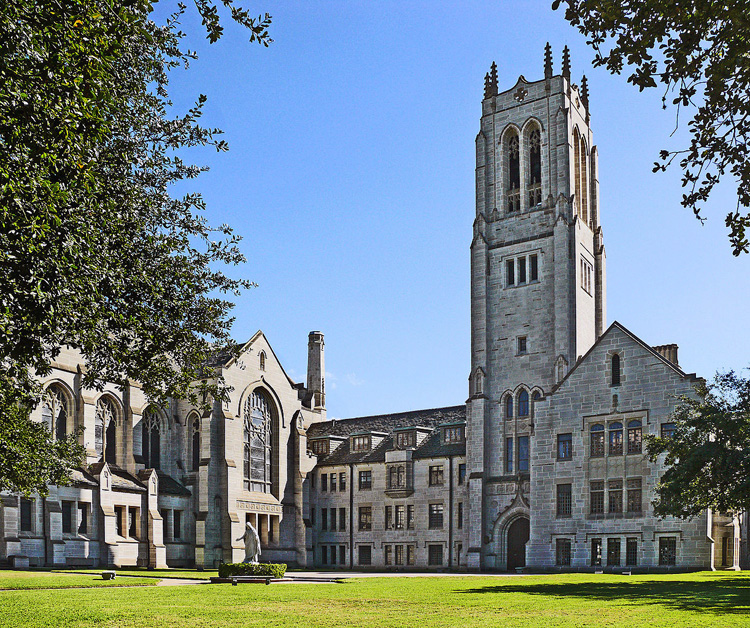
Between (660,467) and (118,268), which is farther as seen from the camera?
(660,467)

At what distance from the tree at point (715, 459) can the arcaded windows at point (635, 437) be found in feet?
45.1

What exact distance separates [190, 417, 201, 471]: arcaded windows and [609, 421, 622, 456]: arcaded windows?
30.3 metres

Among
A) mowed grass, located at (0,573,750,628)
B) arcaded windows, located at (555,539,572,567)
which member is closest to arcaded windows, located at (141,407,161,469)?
arcaded windows, located at (555,539,572,567)

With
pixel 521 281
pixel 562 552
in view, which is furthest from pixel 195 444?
pixel 562 552

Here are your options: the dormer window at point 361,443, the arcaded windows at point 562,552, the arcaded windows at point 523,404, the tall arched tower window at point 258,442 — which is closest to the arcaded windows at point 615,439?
the arcaded windows at point 562,552

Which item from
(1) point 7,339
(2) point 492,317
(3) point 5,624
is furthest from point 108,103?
(2) point 492,317

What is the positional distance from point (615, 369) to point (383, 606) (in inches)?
1413

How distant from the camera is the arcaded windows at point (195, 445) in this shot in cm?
6981

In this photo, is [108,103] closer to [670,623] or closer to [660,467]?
[670,623]

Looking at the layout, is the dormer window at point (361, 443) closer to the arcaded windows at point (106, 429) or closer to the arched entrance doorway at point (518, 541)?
the arched entrance doorway at point (518, 541)

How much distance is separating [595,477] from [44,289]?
4761 cm

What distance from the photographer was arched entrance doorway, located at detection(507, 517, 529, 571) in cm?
6387

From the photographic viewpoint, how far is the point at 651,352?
5538 centimetres

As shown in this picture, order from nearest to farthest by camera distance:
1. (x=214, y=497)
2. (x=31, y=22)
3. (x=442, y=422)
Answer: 1. (x=31, y=22)
2. (x=214, y=497)
3. (x=442, y=422)
